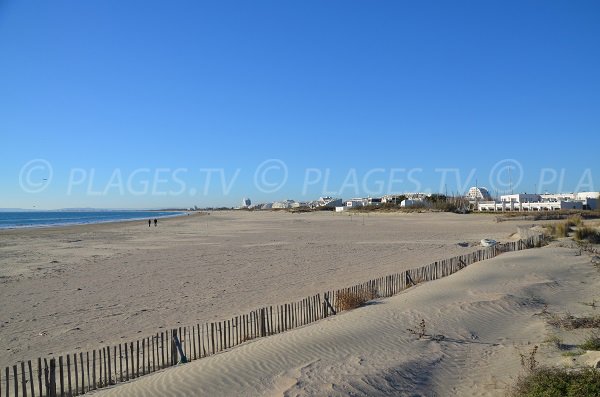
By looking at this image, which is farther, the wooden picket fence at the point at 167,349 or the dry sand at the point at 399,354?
the wooden picket fence at the point at 167,349

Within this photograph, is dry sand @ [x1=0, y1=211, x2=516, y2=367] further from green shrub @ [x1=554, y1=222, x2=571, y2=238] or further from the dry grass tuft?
green shrub @ [x1=554, y1=222, x2=571, y2=238]

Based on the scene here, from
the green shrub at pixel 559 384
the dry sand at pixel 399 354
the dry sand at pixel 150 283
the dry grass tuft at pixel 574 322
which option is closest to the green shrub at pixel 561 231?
the dry sand at pixel 150 283

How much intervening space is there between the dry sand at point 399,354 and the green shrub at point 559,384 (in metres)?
0.46

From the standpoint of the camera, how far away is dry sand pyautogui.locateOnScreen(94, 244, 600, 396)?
701cm

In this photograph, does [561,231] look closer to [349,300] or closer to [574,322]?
[574,322]

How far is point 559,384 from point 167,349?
6463 millimetres

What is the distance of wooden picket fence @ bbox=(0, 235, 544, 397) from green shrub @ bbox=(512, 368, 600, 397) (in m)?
5.29

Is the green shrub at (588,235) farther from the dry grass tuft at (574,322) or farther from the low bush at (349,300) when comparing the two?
the low bush at (349,300)

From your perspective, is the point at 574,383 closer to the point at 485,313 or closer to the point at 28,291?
the point at 485,313

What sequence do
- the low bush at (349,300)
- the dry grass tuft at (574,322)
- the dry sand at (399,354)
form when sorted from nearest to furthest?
the dry sand at (399,354), the dry grass tuft at (574,322), the low bush at (349,300)

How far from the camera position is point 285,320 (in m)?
10.7

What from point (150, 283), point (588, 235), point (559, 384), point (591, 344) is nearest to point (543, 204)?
point (588, 235)

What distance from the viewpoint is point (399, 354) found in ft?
27.8

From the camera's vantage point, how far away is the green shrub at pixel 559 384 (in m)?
5.90
